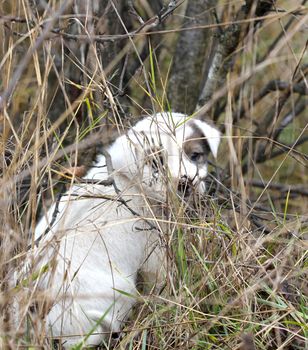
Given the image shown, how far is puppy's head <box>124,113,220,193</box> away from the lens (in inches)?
118

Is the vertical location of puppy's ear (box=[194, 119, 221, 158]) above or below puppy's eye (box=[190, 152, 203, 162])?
above

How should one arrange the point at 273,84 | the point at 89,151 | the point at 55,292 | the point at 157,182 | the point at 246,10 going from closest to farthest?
the point at 55,292, the point at 157,182, the point at 89,151, the point at 246,10, the point at 273,84

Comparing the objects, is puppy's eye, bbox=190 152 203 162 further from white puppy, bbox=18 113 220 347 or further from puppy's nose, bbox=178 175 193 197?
puppy's nose, bbox=178 175 193 197

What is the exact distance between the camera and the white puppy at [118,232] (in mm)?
2805

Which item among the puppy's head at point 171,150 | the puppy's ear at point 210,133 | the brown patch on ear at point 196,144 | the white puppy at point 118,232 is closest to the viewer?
the white puppy at point 118,232

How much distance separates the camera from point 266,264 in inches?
113

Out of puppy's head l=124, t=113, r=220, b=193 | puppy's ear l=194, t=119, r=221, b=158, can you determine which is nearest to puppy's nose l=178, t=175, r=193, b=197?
puppy's head l=124, t=113, r=220, b=193

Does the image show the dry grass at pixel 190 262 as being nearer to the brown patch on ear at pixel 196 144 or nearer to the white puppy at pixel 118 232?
the white puppy at pixel 118 232

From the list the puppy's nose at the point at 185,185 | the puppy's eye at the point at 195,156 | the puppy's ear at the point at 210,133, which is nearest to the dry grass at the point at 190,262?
the puppy's nose at the point at 185,185

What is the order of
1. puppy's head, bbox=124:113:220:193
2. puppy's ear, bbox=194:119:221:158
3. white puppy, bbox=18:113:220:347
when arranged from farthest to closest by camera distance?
puppy's ear, bbox=194:119:221:158 → puppy's head, bbox=124:113:220:193 → white puppy, bbox=18:113:220:347

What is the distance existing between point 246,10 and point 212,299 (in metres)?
1.88

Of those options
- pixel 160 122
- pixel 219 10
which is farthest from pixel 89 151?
pixel 219 10

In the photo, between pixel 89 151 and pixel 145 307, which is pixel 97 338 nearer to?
pixel 145 307

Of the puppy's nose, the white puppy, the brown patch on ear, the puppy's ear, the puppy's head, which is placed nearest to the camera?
the white puppy
